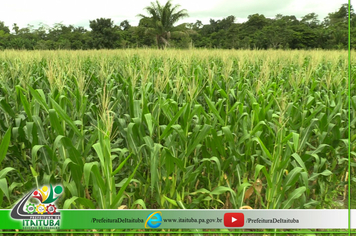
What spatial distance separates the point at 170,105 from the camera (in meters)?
2.98

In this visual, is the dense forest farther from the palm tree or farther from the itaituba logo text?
the itaituba logo text

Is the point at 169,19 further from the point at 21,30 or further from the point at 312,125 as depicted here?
the point at 312,125

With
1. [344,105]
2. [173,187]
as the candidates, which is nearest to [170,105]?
[173,187]

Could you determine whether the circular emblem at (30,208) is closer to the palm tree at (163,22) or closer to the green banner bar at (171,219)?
the green banner bar at (171,219)

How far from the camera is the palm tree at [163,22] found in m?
29.4

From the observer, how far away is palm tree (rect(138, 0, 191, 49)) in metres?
29.4

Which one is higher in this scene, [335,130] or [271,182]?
[335,130]

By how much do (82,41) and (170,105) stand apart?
22961 millimetres

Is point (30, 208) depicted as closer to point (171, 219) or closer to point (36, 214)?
point (36, 214)

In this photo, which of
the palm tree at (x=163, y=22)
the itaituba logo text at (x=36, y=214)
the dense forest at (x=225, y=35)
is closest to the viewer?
the itaituba logo text at (x=36, y=214)

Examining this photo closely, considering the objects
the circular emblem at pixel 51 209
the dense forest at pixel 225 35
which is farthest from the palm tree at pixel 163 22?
the circular emblem at pixel 51 209

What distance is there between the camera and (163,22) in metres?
30.0

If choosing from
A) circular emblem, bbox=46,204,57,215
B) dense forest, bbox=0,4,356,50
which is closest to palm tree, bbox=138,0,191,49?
dense forest, bbox=0,4,356,50

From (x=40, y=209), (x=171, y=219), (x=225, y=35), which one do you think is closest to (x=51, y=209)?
(x=40, y=209)
